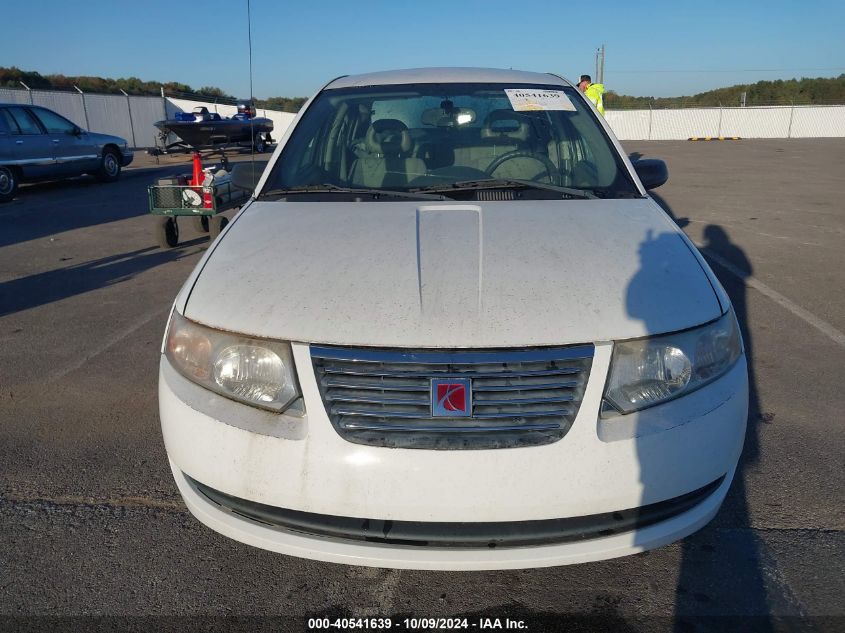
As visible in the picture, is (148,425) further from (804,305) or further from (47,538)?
(804,305)

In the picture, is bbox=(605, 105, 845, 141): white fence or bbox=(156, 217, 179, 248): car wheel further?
bbox=(605, 105, 845, 141): white fence

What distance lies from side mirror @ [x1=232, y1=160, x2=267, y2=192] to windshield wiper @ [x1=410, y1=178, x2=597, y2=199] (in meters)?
0.88

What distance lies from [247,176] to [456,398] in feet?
6.84

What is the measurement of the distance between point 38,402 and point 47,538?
1.52 metres

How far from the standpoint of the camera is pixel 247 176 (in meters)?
3.51

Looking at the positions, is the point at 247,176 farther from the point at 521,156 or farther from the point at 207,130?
the point at 207,130

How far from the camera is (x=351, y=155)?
355 centimetres

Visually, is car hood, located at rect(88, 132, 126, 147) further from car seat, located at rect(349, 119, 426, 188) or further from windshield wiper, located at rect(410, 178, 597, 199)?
windshield wiper, located at rect(410, 178, 597, 199)

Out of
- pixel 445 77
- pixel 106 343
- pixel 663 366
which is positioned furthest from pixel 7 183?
pixel 663 366

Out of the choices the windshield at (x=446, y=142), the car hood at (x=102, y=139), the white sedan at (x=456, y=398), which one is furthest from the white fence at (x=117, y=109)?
the white sedan at (x=456, y=398)

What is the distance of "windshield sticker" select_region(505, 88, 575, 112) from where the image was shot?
3.53 meters

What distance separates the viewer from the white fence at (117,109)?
23314 mm

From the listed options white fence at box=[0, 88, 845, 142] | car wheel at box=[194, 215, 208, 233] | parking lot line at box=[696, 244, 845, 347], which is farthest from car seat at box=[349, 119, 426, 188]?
white fence at box=[0, 88, 845, 142]

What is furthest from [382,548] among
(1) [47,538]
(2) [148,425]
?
(2) [148,425]
